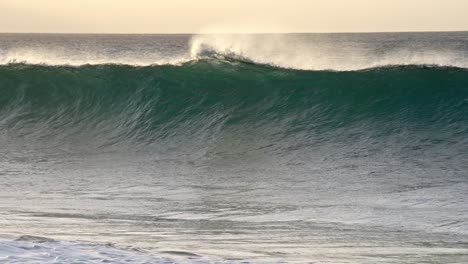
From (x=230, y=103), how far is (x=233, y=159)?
3588 millimetres

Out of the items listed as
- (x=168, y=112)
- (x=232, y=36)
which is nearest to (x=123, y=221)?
(x=168, y=112)

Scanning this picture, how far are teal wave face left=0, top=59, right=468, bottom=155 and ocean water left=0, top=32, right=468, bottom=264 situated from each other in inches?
1.8

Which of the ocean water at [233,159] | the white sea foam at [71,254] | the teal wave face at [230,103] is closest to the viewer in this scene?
the white sea foam at [71,254]

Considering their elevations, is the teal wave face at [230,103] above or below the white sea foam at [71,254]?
above

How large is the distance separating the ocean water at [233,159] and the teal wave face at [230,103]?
0.15ft

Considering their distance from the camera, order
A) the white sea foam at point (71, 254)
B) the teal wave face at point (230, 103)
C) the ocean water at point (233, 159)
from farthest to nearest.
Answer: the teal wave face at point (230, 103)
the ocean water at point (233, 159)
the white sea foam at point (71, 254)

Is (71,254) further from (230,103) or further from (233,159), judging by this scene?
(230,103)

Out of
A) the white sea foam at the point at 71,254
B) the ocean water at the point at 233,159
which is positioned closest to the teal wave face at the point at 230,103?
the ocean water at the point at 233,159

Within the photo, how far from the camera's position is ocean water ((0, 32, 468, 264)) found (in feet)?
21.6

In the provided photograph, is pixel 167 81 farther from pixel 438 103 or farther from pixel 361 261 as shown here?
pixel 361 261

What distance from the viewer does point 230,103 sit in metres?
14.8

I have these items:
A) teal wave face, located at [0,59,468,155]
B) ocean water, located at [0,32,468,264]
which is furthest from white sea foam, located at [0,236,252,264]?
teal wave face, located at [0,59,468,155]

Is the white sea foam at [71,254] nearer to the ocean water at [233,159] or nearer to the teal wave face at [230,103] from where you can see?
the ocean water at [233,159]

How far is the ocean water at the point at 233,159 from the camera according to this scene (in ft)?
21.6
